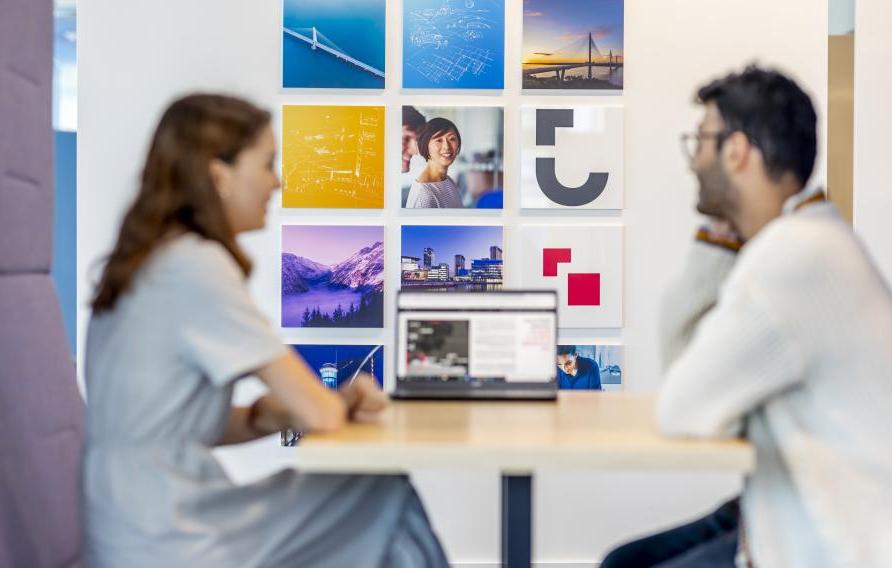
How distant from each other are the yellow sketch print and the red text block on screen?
558mm

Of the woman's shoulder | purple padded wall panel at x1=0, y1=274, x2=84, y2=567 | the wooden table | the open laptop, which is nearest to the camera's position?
the wooden table

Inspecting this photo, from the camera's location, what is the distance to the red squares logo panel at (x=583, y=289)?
3.28 meters

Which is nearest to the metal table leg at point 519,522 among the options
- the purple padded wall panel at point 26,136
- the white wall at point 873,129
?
the purple padded wall panel at point 26,136

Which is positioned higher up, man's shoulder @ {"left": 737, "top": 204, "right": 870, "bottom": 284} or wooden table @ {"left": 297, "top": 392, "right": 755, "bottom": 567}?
man's shoulder @ {"left": 737, "top": 204, "right": 870, "bottom": 284}

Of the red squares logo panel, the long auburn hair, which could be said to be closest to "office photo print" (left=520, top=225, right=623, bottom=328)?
the red squares logo panel

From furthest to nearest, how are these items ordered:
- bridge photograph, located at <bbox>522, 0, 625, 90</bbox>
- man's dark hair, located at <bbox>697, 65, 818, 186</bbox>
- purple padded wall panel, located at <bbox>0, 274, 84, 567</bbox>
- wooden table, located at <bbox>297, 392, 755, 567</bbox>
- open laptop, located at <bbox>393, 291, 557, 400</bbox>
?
bridge photograph, located at <bbox>522, 0, 625, 90</bbox>, purple padded wall panel, located at <bbox>0, 274, 84, 567</bbox>, open laptop, located at <bbox>393, 291, 557, 400</bbox>, man's dark hair, located at <bbox>697, 65, 818, 186</bbox>, wooden table, located at <bbox>297, 392, 755, 567</bbox>

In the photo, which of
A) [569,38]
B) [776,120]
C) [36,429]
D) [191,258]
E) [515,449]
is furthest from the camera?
[569,38]

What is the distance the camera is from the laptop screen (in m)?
1.97

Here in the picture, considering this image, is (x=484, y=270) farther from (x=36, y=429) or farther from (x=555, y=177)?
(x=36, y=429)

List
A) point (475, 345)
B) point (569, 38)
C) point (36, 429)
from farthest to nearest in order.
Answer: point (569, 38) → point (36, 429) → point (475, 345)

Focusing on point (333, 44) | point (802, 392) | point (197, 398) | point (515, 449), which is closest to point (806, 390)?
point (802, 392)

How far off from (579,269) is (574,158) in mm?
361

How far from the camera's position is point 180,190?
1.60m

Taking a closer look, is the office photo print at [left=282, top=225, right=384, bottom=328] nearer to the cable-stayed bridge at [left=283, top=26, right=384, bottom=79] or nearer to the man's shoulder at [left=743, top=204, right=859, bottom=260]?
the cable-stayed bridge at [left=283, top=26, right=384, bottom=79]
